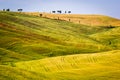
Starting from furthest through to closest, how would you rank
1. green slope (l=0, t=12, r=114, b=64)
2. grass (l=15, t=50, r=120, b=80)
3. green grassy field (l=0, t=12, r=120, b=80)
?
green slope (l=0, t=12, r=114, b=64), grass (l=15, t=50, r=120, b=80), green grassy field (l=0, t=12, r=120, b=80)

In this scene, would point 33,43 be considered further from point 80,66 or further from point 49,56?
point 80,66

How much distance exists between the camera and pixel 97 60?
91.3m

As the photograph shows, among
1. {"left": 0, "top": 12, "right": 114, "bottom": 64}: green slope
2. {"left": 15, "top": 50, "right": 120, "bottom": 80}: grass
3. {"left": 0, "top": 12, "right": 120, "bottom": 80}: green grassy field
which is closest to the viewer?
{"left": 0, "top": 12, "right": 120, "bottom": 80}: green grassy field

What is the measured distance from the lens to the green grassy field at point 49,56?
2525 inches

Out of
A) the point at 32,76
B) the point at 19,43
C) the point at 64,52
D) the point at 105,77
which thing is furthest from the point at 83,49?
the point at 32,76

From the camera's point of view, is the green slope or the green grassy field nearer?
the green grassy field

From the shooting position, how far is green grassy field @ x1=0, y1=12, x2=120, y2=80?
6412cm

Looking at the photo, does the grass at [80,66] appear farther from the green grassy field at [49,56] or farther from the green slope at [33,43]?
Answer: the green slope at [33,43]

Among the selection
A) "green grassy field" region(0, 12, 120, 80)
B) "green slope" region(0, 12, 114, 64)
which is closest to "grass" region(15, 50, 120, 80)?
"green grassy field" region(0, 12, 120, 80)

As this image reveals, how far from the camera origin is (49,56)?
348ft

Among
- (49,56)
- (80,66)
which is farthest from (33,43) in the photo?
(80,66)

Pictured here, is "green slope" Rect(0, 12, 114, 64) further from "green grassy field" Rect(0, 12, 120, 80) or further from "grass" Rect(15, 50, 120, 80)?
"grass" Rect(15, 50, 120, 80)

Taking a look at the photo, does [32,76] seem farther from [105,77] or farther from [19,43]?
[19,43]

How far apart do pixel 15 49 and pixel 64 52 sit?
1634 cm
